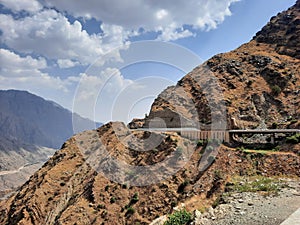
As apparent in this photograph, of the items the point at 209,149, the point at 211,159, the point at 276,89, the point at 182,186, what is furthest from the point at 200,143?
the point at 276,89

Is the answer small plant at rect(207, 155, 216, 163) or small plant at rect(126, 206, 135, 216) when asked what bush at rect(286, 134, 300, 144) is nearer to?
small plant at rect(207, 155, 216, 163)

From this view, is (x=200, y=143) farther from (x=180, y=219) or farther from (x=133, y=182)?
(x=180, y=219)

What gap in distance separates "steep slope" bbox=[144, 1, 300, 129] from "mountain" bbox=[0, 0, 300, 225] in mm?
140

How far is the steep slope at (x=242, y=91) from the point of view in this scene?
3712 centimetres

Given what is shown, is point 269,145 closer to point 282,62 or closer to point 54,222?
point 54,222

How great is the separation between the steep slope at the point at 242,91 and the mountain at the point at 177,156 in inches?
5.5

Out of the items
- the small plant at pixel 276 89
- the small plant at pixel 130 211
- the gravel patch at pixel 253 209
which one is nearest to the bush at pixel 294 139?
the gravel patch at pixel 253 209

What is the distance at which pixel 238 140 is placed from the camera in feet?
88.5

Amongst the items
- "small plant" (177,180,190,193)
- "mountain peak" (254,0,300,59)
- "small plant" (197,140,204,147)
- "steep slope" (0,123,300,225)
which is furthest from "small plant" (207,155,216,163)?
"mountain peak" (254,0,300,59)

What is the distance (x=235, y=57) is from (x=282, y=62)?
23.0 ft

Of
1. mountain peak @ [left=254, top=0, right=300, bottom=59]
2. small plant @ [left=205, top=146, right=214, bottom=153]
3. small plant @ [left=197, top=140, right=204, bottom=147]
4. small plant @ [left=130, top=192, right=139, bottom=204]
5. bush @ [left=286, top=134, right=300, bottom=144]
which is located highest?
mountain peak @ [left=254, top=0, right=300, bottom=59]

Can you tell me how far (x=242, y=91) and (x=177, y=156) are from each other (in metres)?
19.9

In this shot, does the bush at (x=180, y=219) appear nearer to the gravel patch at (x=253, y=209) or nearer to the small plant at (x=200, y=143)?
the gravel patch at (x=253, y=209)

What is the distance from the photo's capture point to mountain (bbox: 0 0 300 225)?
2247 centimetres
